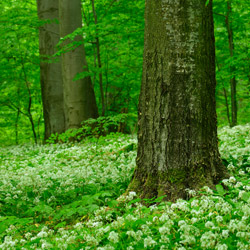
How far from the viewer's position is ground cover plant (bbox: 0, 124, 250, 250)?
2.51 m

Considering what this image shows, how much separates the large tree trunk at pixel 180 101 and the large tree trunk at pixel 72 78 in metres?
6.30

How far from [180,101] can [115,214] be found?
1488 mm

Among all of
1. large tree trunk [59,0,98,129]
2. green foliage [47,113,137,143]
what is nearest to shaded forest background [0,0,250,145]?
large tree trunk [59,0,98,129]

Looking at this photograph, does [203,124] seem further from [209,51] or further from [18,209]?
[18,209]

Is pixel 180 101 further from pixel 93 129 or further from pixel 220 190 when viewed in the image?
pixel 93 129

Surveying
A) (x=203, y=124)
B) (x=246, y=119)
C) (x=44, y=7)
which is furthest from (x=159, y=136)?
(x=246, y=119)

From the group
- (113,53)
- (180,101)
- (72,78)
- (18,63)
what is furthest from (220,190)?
(18,63)

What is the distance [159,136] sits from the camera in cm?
362

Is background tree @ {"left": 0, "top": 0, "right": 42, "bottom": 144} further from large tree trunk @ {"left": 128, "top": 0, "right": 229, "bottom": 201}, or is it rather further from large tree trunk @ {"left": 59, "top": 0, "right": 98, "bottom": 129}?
large tree trunk @ {"left": 128, "top": 0, "right": 229, "bottom": 201}

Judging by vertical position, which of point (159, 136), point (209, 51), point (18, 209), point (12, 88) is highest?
point (12, 88)

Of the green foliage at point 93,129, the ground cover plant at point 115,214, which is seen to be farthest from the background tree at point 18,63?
the ground cover plant at point 115,214

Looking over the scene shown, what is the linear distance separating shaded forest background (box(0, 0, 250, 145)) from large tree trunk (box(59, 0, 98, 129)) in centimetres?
51

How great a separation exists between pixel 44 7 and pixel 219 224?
10975 millimetres

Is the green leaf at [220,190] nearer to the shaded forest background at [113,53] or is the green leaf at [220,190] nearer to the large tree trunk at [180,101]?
the large tree trunk at [180,101]
